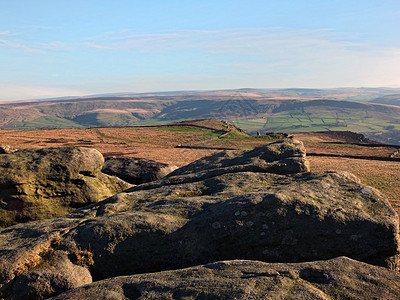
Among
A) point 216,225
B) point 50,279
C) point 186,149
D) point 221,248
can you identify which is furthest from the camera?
point 186,149

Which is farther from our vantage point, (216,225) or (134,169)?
(134,169)

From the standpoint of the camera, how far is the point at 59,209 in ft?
55.9

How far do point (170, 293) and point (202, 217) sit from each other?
11.8 feet

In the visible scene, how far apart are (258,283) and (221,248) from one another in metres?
2.78

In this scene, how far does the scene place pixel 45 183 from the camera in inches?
667

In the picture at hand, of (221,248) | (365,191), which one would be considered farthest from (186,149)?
(221,248)

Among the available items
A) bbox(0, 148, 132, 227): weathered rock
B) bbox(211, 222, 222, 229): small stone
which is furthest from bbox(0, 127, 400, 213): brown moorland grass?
bbox(0, 148, 132, 227): weathered rock

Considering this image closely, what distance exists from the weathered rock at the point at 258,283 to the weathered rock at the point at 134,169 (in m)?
18.4

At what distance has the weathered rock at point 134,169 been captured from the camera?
25797mm

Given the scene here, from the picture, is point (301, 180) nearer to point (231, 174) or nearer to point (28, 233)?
point (231, 174)

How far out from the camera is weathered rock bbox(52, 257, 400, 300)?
21.6 ft

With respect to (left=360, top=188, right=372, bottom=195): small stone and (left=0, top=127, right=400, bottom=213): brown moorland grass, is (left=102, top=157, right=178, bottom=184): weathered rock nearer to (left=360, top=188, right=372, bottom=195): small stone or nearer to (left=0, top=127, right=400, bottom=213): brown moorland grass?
(left=0, top=127, right=400, bottom=213): brown moorland grass

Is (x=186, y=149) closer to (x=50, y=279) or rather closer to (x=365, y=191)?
(x=365, y=191)

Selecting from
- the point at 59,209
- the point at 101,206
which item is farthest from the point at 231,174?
the point at 59,209
